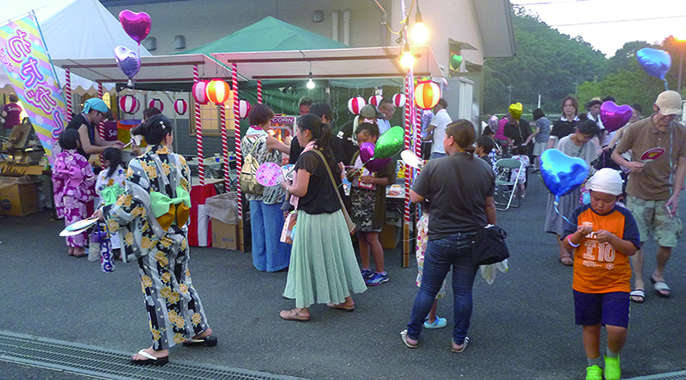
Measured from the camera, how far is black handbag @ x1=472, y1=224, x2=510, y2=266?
10.2 ft

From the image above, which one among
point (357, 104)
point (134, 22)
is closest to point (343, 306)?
point (134, 22)

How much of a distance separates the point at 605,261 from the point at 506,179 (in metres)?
7.19

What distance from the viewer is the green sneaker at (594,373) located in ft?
9.81

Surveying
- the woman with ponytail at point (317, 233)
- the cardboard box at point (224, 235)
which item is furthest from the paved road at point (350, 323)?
the cardboard box at point (224, 235)

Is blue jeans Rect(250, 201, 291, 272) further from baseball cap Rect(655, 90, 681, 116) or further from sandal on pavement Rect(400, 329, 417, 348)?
baseball cap Rect(655, 90, 681, 116)

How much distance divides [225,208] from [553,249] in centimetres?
412

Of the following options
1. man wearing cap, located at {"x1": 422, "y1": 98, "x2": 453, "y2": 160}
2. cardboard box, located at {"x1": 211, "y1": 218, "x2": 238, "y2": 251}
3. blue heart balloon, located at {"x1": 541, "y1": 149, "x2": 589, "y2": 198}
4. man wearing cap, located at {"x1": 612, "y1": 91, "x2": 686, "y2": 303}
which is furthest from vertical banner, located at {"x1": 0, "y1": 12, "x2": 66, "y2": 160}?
man wearing cap, located at {"x1": 612, "y1": 91, "x2": 686, "y2": 303}

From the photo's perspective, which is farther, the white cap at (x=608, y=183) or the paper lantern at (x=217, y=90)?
the paper lantern at (x=217, y=90)

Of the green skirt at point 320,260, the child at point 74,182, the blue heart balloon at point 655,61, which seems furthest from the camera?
the child at point 74,182

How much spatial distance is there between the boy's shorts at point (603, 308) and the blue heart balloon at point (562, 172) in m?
0.65

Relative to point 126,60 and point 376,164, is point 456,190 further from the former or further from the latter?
point 126,60

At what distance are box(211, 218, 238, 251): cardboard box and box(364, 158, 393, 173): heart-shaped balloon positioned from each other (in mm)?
2361

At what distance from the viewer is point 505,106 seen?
4222cm

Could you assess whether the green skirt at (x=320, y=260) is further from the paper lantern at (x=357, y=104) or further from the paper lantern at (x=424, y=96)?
the paper lantern at (x=357, y=104)
